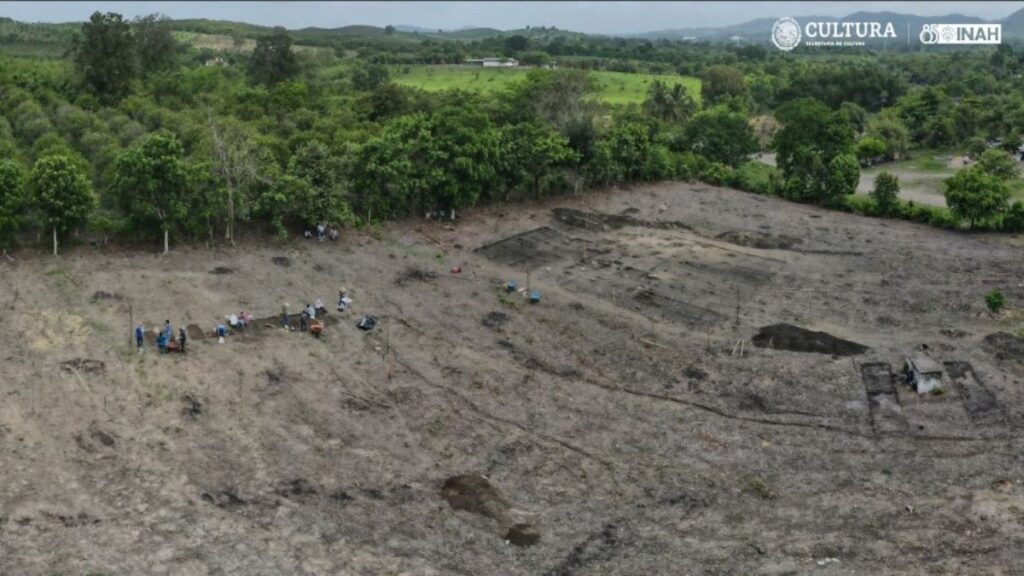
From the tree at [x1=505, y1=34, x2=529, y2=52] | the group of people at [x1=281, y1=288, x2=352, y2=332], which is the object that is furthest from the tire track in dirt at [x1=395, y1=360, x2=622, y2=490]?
the tree at [x1=505, y1=34, x2=529, y2=52]

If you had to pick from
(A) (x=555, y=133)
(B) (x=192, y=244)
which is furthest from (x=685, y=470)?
(A) (x=555, y=133)

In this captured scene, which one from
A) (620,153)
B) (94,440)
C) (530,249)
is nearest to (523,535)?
(94,440)

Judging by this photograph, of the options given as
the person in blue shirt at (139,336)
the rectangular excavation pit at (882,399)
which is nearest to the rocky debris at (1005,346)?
the rectangular excavation pit at (882,399)

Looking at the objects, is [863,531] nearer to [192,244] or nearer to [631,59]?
[192,244]

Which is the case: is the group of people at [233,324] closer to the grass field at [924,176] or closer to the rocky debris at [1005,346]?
the rocky debris at [1005,346]

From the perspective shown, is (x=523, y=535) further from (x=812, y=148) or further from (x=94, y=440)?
(x=812, y=148)

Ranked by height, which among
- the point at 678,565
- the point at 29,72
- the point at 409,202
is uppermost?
the point at 29,72

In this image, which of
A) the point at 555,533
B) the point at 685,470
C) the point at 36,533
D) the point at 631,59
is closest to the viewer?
the point at 36,533
